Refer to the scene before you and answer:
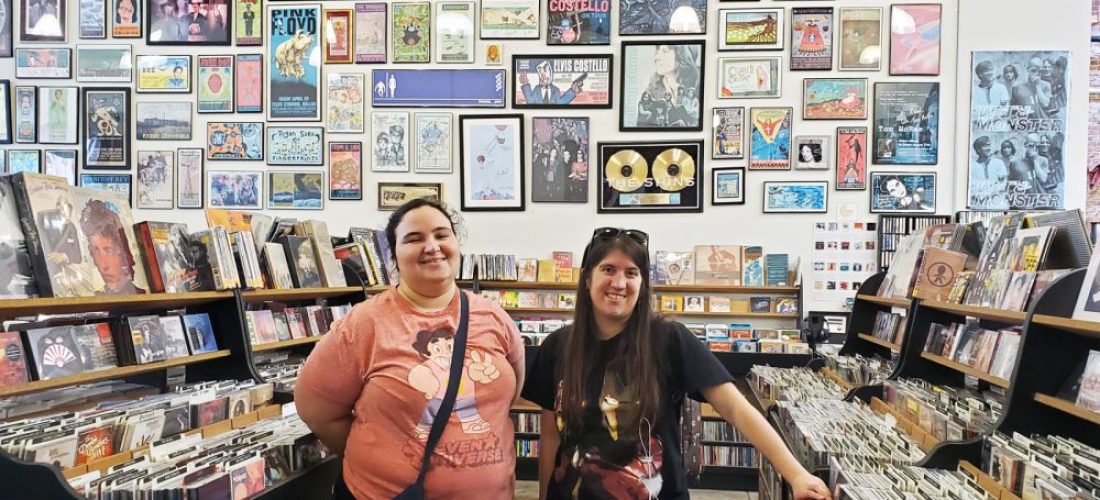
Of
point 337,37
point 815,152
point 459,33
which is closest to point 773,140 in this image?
point 815,152

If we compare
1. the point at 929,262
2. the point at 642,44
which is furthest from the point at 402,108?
the point at 929,262

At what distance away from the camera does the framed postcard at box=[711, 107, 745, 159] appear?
17.1 feet

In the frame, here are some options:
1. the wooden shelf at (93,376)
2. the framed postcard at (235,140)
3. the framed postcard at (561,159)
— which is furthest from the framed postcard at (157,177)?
the wooden shelf at (93,376)

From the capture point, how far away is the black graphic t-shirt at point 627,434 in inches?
62.5

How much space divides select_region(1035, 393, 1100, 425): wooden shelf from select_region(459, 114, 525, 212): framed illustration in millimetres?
4029

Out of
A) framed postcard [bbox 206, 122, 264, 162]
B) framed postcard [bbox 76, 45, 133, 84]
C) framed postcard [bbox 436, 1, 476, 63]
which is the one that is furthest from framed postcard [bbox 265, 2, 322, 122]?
framed postcard [bbox 76, 45, 133, 84]

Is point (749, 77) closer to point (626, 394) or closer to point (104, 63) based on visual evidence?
point (626, 394)

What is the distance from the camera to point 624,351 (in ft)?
5.41

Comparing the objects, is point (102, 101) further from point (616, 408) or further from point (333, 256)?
point (616, 408)

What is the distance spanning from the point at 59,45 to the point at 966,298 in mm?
7327

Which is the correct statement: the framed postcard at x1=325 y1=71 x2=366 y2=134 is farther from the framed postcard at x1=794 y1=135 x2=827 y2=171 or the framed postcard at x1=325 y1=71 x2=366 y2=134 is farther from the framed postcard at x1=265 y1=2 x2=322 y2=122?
the framed postcard at x1=794 y1=135 x2=827 y2=171

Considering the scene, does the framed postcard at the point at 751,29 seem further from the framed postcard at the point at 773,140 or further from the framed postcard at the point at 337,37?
the framed postcard at the point at 337,37

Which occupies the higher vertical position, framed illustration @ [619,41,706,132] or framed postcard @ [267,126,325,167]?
framed illustration @ [619,41,706,132]

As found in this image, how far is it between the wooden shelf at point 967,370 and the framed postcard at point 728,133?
9.10 feet
